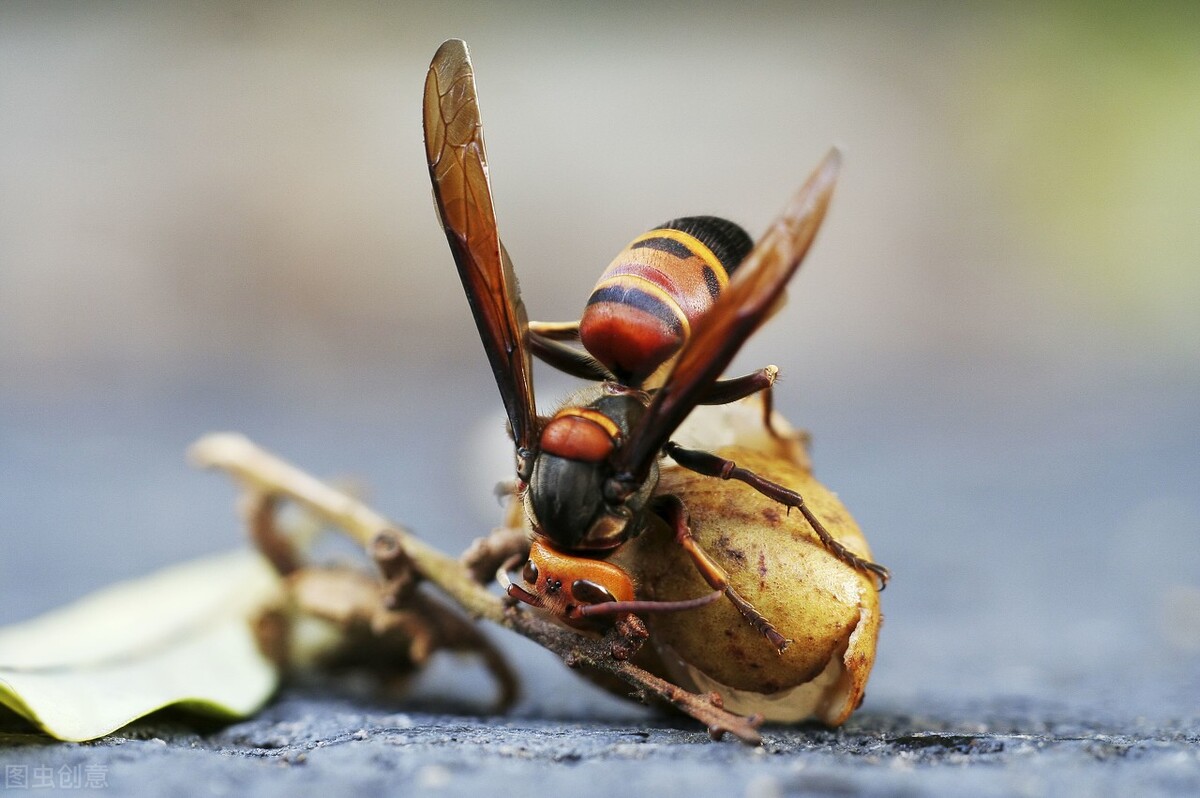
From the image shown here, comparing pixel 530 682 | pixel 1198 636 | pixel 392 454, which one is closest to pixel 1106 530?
pixel 1198 636

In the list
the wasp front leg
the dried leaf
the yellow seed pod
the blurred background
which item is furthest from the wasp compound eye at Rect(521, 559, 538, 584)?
the blurred background

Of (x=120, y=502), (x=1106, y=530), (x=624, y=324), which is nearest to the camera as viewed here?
(x=624, y=324)

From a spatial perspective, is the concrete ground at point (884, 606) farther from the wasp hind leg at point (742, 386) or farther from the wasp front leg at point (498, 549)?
the wasp hind leg at point (742, 386)

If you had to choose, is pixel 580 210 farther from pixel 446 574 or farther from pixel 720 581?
pixel 720 581

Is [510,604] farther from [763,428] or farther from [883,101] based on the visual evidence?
[883,101]

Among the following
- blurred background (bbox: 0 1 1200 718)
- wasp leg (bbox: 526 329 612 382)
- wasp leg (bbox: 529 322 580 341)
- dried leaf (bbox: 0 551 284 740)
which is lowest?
dried leaf (bbox: 0 551 284 740)

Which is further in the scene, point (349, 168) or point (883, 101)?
point (883, 101)

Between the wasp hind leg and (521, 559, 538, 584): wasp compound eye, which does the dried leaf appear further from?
the wasp hind leg
